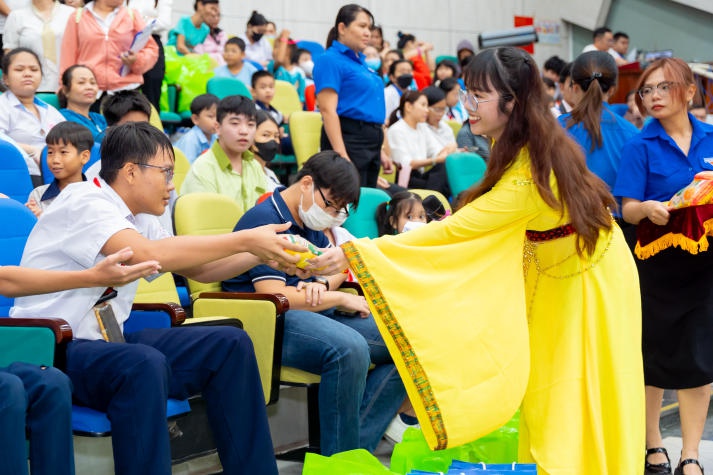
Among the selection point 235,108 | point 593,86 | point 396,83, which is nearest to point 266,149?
point 235,108

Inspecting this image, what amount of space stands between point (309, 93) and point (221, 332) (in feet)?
17.8

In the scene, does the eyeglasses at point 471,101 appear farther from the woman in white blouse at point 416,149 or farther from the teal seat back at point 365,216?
Answer: the woman in white blouse at point 416,149

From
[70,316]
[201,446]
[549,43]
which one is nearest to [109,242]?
[70,316]

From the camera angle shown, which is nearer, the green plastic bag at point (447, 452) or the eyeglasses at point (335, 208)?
the green plastic bag at point (447, 452)

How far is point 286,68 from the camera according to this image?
8648 millimetres

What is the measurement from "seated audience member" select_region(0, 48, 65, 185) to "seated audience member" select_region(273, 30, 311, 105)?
379 cm

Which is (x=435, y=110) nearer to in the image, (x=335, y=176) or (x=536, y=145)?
(x=335, y=176)

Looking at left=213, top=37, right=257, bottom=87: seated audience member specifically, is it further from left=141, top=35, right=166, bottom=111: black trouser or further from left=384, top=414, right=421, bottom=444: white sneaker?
left=384, top=414, right=421, bottom=444: white sneaker

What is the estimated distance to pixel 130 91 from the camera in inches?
206

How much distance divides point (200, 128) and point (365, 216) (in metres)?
1.65

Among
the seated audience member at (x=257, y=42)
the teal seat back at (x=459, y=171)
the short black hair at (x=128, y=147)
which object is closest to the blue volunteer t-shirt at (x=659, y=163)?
the short black hair at (x=128, y=147)

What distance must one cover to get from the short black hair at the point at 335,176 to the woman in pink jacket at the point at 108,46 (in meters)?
2.65

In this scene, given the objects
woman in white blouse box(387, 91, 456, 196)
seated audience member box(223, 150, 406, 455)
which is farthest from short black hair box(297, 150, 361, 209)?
woman in white blouse box(387, 91, 456, 196)

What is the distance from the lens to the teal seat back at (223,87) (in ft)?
22.3
